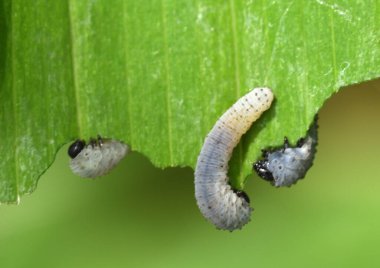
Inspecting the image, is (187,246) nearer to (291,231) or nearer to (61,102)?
(291,231)

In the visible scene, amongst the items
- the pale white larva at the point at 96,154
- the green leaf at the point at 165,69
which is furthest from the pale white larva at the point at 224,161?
the pale white larva at the point at 96,154

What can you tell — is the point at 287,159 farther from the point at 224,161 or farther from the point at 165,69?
the point at 165,69

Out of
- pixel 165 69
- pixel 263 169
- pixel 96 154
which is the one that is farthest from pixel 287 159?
pixel 96 154

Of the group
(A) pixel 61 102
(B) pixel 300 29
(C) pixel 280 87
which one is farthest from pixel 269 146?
(A) pixel 61 102

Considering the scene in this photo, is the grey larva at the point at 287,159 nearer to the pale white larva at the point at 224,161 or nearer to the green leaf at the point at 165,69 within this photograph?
the green leaf at the point at 165,69

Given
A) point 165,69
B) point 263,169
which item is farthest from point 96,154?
point 263,169

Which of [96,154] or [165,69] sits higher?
[165,69]
